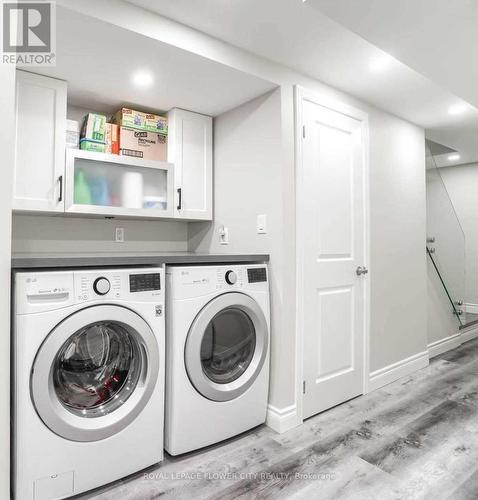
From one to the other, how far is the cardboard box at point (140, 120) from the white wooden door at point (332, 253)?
0.99m

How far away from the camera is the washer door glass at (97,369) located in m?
1.64

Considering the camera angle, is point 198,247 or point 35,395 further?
point 198,247

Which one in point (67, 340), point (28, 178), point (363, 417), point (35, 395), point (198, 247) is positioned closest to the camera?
point (35, 395)

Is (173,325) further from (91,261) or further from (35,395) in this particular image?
(35,395)

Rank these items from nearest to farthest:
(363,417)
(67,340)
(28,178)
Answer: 1. (67,340)
2. (28,178)
3. (363,417)

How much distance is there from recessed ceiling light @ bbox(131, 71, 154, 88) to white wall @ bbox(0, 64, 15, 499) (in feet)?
3.03

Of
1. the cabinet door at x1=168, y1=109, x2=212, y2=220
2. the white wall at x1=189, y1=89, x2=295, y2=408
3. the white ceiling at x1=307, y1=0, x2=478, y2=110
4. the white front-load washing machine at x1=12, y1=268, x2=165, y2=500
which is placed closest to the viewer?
the white ceiling at x1=307, y1=0, x2=478, y2=110

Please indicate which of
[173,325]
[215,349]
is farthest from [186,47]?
[215,349]

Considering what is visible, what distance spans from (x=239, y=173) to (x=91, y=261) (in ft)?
4.12

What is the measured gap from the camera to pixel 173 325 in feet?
6.10

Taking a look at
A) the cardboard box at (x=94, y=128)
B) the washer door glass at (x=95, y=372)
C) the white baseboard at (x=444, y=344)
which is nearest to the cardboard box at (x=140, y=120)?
the cardboard box at (x=94, y=128)

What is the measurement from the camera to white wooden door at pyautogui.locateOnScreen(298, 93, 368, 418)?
7.68 feet

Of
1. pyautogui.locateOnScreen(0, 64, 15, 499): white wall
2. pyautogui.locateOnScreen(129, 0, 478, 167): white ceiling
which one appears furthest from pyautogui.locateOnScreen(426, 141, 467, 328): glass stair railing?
pyautogui.locateOnScreen(0, 64, 15, 499): white wall

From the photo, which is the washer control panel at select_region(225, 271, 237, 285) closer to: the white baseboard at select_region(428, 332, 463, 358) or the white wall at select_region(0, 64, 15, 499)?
the white wall at select_region(0, 64, 15, 499)
